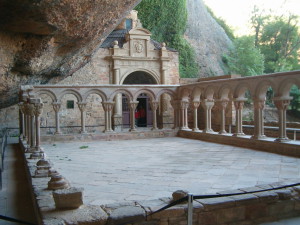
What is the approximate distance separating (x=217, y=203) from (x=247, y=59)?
1999cm

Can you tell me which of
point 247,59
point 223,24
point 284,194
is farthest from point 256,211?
point 223,24

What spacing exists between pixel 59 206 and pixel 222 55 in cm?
2271

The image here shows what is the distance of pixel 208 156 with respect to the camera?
7.01 m

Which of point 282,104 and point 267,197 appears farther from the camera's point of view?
point 282,104

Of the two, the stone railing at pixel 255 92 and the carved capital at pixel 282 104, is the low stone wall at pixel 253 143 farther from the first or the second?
the carved capital at pixel 282 104

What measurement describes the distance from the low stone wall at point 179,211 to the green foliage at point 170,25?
17.4 meters

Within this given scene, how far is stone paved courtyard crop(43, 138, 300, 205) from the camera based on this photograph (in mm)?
4289

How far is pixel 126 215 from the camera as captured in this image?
3.04 meters

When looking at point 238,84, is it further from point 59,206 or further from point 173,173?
point 59,206

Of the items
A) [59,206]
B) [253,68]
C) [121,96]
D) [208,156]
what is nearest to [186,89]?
[208,156]

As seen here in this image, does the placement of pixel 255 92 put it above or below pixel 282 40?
below

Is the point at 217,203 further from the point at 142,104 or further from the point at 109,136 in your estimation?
the point at 142,104

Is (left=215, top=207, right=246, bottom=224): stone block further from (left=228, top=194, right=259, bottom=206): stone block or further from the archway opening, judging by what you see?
the archway opening

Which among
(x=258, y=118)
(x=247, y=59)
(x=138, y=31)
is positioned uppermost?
(x=138, y=31)
